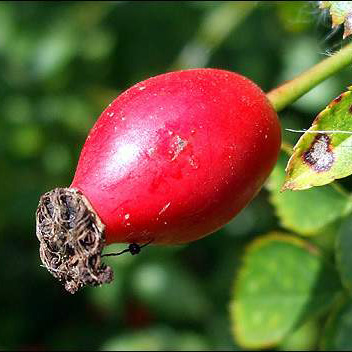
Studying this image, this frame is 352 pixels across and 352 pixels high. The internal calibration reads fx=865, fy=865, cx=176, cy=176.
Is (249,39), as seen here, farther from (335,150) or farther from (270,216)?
(335,150)

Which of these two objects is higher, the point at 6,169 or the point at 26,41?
the point at 26,41

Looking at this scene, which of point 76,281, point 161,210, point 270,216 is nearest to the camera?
point 161,210

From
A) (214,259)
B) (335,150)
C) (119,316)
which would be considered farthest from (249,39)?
(335,150)

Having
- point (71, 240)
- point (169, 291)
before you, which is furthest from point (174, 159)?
point (169, 291)

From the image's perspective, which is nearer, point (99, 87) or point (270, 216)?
point (270, 216)

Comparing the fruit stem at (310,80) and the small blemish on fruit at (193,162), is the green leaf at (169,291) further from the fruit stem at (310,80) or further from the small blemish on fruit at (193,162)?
the small blemish on fruit at (193,162)

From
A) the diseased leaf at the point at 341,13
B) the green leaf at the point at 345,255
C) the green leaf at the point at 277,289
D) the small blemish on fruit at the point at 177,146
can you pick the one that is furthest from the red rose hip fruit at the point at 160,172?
the green leaf at the point at 277,289

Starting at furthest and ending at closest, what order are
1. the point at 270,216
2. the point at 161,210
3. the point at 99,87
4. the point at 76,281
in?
the point at 99,87 → the point at 270,216 → the point at 76,281 → the point at 161,210
